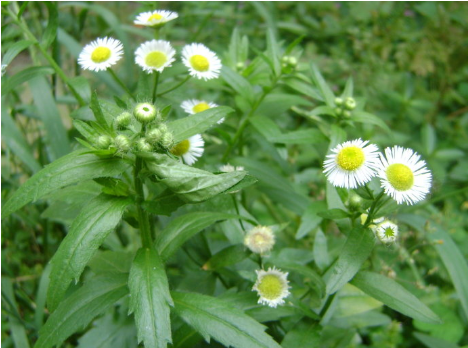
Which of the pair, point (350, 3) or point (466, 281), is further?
point (350, 3)

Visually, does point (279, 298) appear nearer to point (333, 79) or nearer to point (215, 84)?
point (215, 84)

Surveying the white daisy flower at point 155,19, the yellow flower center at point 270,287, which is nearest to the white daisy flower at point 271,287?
the yellow flower center at point 270,287

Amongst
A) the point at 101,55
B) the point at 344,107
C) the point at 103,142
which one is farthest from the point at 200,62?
the point at 103,142

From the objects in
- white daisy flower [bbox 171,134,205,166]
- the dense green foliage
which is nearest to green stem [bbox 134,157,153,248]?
the dense green foliage

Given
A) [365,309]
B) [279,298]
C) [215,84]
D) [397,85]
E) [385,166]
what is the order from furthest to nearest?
[397,85] < [215,84] < [365,309] < [279,298] < [385,166]

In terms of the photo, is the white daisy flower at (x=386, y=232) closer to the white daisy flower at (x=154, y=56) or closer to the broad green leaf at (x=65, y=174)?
the broad green leaf at (x=65, y=174)

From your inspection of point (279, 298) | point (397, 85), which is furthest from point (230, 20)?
point (279, 298)

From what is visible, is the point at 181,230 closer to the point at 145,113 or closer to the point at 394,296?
the point at 145,113
